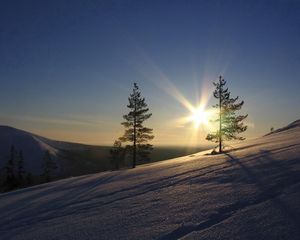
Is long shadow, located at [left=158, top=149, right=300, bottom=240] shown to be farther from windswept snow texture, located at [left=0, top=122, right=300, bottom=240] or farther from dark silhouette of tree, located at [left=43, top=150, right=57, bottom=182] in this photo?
dark silhouette of tree, located at [left=43, top=150, right=57, bottom=182]

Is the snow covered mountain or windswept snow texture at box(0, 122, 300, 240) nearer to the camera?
windswept snow texture at box(0, 122, 300, 240)

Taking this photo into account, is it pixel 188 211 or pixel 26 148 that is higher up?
pixel 26 148

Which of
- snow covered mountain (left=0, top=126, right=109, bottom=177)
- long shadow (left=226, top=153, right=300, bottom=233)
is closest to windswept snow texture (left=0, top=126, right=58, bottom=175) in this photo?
snow covered mountain (left=0, top=126, right=109, bottom=177)

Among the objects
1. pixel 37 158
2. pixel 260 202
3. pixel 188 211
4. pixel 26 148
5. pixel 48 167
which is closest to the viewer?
pixel 260 202

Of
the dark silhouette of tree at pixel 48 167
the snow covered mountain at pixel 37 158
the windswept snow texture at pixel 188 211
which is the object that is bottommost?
the windswept snow texture at pixel 188 211

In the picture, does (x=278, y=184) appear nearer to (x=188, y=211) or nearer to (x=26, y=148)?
(x=188, y=211)

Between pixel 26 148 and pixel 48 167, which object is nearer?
pixel 48 167

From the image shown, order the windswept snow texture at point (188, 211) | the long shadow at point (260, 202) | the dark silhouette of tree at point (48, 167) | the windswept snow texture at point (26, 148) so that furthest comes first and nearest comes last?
the windswept snow texture at point (26, 148) < the dark silhouette of tree at point (48, 167) < the long shadow at point (260, 202) < the windswept snow texture at point (188, 211)

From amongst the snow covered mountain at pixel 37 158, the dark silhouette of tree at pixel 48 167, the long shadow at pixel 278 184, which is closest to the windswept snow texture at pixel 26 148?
the snow covered mountain at pixel 37 158

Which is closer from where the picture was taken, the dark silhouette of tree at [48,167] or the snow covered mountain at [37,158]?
the dark silhouette of tree at [48,167]

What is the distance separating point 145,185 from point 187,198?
4162 millimetres

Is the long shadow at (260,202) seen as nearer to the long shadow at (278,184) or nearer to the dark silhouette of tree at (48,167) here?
the long shadow at (278,184)

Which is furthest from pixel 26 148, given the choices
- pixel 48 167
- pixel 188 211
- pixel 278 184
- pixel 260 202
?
pixel 260 202

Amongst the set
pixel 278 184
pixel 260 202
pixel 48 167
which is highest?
pixel 48 167
